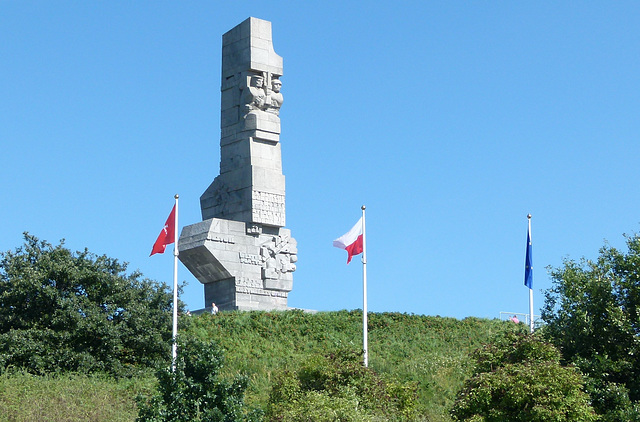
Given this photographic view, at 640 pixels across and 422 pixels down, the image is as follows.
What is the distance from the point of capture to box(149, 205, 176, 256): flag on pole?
27.4 m

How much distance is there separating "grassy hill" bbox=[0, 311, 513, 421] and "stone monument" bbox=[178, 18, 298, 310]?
2180 mm

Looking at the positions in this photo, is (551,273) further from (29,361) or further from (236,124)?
(236,124)

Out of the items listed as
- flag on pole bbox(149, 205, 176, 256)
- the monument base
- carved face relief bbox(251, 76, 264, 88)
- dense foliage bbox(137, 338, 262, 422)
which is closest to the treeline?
dense foliage bbox(137, 338, 262, 422)

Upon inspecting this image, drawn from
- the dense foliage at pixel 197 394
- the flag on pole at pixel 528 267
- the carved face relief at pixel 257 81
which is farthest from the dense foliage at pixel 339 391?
the carved face relief at pixel 257 81

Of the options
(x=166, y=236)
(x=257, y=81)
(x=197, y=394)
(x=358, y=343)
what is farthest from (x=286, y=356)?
(x=257, y=81)

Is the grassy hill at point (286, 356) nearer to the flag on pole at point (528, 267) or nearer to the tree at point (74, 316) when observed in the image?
the tree at point (74, 316)

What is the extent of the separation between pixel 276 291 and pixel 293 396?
14.5 m

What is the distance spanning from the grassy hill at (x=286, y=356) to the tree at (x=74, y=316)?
2.73 ft

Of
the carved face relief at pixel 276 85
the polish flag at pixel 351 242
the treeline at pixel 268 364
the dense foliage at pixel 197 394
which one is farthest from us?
the carved face relief at pixel 276 85

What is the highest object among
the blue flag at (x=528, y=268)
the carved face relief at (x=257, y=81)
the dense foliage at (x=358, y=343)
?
the carved face relief at (x=257, y=81)

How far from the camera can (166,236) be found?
27.5 m

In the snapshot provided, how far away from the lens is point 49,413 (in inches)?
954

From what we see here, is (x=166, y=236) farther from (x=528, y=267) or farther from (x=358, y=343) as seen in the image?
(x=528, y=267)

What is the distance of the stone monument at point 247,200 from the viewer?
1455 inches
